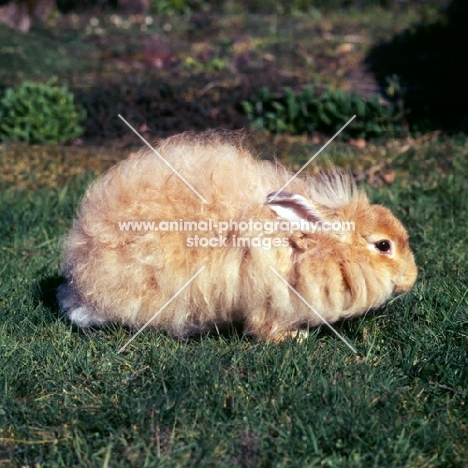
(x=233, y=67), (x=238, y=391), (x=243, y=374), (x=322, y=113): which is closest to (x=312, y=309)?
(x=243, y=374)

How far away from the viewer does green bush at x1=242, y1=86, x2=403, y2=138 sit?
6918 millimetres

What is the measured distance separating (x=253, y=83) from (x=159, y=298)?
496cm

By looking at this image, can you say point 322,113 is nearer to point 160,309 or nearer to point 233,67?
point 233,67

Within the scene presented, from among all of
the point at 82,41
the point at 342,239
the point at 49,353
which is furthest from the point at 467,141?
the point at 82,41

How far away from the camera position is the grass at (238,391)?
101 inches

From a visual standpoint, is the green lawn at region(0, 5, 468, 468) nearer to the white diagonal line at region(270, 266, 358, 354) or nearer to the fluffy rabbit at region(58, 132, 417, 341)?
the white diagonal line at region(270, 266, 358, 354)

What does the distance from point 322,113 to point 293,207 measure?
4.06 meters

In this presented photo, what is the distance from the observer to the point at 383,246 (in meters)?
3.32

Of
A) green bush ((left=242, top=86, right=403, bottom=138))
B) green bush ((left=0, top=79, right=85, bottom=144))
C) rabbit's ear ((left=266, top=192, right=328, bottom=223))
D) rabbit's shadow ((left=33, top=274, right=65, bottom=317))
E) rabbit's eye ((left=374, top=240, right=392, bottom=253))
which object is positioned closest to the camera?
rabbit's ear ((left=266, top=192, right=328, bottom=223))

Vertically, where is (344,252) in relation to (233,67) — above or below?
above

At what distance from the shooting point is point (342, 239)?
128 inches

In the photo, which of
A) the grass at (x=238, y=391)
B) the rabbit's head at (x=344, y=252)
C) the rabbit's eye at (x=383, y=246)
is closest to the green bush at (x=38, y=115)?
the grass at (x=238, y=391)

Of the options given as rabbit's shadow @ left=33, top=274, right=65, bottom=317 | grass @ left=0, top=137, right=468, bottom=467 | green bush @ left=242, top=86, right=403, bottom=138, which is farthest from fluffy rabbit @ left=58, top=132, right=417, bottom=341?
green bush @ left=242, top=86, right=403, bottom=138

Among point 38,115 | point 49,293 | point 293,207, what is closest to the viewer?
point 293,207
